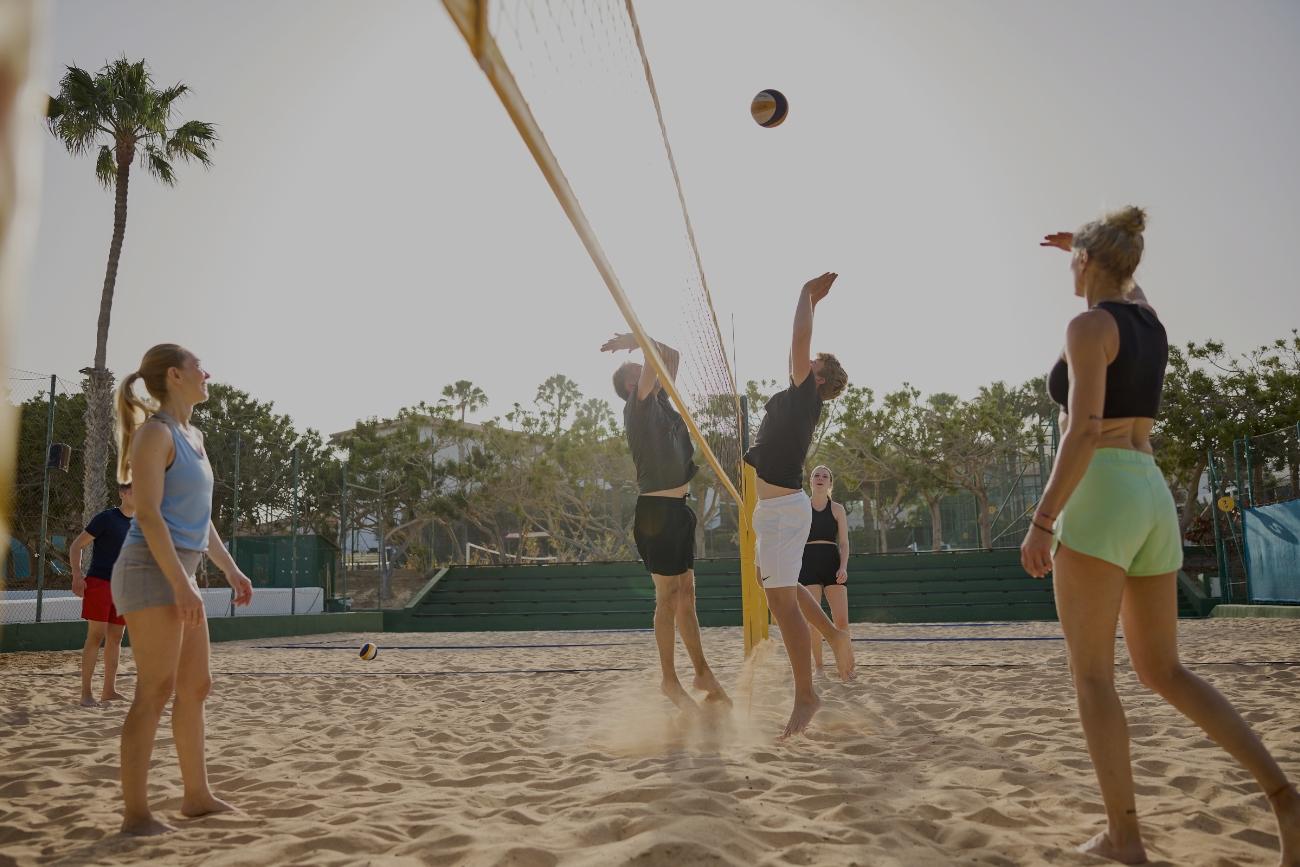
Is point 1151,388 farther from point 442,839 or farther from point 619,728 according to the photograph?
point 619,728

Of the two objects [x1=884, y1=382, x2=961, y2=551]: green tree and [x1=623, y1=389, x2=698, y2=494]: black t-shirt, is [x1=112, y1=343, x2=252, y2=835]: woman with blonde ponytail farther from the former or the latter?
[x1=884, y1=382, x2=961, y2=551]: green tree

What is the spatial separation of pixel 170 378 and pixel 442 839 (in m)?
1.50

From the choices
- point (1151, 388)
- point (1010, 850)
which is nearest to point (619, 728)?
point (1010, 850)

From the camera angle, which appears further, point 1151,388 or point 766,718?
point 766,718

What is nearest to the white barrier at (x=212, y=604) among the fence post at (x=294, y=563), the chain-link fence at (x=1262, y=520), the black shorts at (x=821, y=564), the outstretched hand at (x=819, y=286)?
the fence post at (x=294, y=563)

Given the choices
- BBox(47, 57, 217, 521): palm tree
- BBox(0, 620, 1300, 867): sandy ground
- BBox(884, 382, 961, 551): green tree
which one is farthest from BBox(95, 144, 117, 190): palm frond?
BBox(884, 382, 961, 551): green tree

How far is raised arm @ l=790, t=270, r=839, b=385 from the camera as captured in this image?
12.0ft

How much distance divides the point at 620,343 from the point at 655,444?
0.51 meters

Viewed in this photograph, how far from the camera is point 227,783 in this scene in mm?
3096

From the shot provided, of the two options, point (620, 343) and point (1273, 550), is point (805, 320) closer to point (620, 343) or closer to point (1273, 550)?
point (620, 343)

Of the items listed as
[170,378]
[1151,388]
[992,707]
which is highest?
[170,378]

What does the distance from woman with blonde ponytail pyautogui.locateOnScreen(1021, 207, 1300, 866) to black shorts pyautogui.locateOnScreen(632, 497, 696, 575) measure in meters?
2.34

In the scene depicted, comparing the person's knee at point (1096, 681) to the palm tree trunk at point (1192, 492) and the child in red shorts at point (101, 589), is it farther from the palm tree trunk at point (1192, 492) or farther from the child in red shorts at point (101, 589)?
the palm tree trunk at point (1192, 492)

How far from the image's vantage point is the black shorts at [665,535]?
4.30 metres
